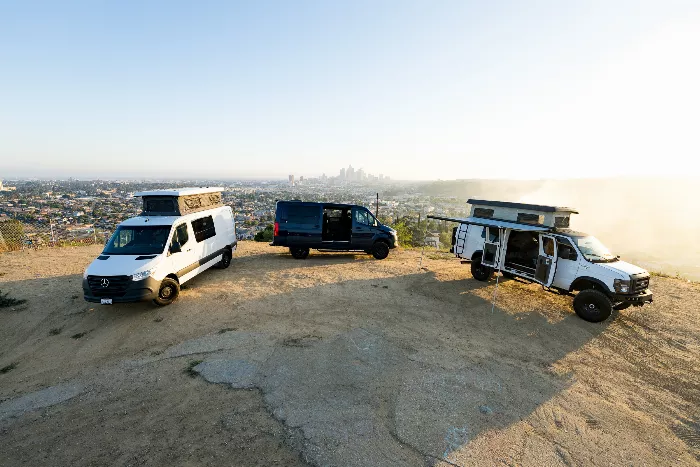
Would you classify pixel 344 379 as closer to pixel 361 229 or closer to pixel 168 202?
pixel 168 202

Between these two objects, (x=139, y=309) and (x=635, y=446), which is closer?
(x=635, y=446)

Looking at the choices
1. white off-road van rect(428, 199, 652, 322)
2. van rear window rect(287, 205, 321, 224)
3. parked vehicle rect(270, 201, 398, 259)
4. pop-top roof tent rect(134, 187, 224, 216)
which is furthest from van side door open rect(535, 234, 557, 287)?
pop-top roof tent rect(134, 187, 224, 216)

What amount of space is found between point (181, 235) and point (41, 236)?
14.1 meters

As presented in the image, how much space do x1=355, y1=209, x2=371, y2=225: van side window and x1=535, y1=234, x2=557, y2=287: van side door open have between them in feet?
22.6

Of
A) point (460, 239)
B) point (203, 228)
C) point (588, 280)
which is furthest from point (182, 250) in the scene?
point (588, 280)

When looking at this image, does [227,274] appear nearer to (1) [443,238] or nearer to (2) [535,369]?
(2) [535,369]

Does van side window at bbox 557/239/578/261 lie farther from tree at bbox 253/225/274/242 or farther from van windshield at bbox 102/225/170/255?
tree at bbox 253/225/274/242

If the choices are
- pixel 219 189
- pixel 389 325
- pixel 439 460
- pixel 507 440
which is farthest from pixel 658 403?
pixel 219 189

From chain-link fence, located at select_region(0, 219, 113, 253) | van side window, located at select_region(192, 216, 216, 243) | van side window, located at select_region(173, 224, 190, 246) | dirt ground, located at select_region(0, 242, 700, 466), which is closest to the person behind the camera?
dirt ground, located at select_region(0, 242, 700, 466)

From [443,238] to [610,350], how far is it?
34.4 meters

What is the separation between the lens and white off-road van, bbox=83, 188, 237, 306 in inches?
292

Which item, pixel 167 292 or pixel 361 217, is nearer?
pixel 167 292

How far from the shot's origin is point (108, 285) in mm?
7340

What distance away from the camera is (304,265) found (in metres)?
12.9
